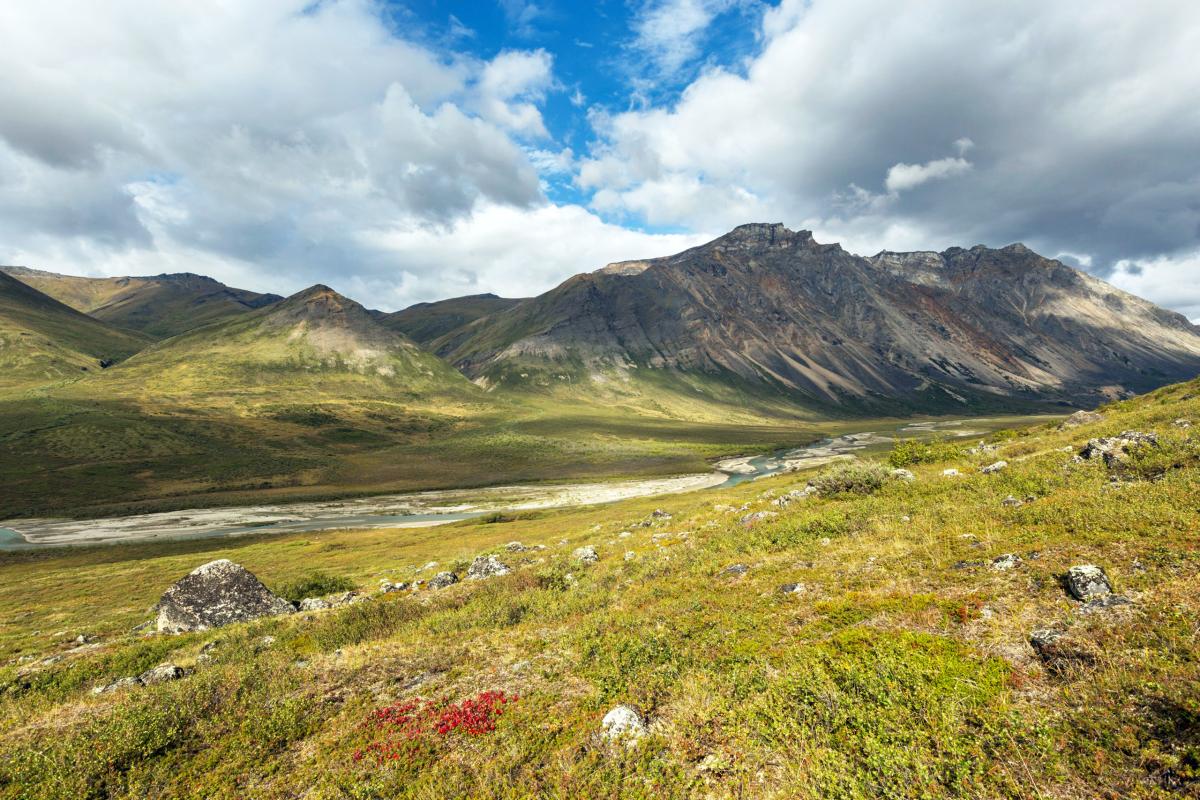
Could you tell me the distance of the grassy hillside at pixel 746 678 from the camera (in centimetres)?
672

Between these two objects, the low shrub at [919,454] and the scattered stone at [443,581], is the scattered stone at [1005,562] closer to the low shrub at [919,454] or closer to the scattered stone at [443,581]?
the scattered stone at [443,581]

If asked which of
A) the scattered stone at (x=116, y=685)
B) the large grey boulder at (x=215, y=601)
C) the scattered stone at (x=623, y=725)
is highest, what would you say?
the scattered stone at (x=623, y=725)

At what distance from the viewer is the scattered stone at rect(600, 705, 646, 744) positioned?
862 centimetres

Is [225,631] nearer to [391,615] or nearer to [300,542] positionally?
[391,615]

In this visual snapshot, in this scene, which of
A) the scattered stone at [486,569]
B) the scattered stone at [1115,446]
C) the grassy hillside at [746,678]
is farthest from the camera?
the scattered stone at [486,569]

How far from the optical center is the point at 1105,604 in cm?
887

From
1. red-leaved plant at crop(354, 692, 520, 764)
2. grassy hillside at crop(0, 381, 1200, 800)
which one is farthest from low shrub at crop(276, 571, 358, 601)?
red-leaved plant at crop(354, 692, 520, 764)

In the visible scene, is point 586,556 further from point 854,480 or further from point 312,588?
point 312,588

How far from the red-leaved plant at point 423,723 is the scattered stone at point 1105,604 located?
11.6m

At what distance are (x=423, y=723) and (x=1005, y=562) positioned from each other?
556 inches

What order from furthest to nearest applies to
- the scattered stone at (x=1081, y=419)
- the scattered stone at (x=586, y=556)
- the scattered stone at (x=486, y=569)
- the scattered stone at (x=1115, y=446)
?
the scattered stone at (x=1081, y=419) → the scattered stone at (x=486, y=569) → the scattered stone at (x=586, y=556) → the scattered stone at (x=1115, y=446)

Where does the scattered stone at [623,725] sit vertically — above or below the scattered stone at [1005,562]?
below

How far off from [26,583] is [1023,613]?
7522 cm

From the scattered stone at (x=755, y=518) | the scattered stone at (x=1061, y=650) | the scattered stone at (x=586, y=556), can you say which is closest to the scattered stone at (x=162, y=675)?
the scattered stone at (x=586, y=556)
